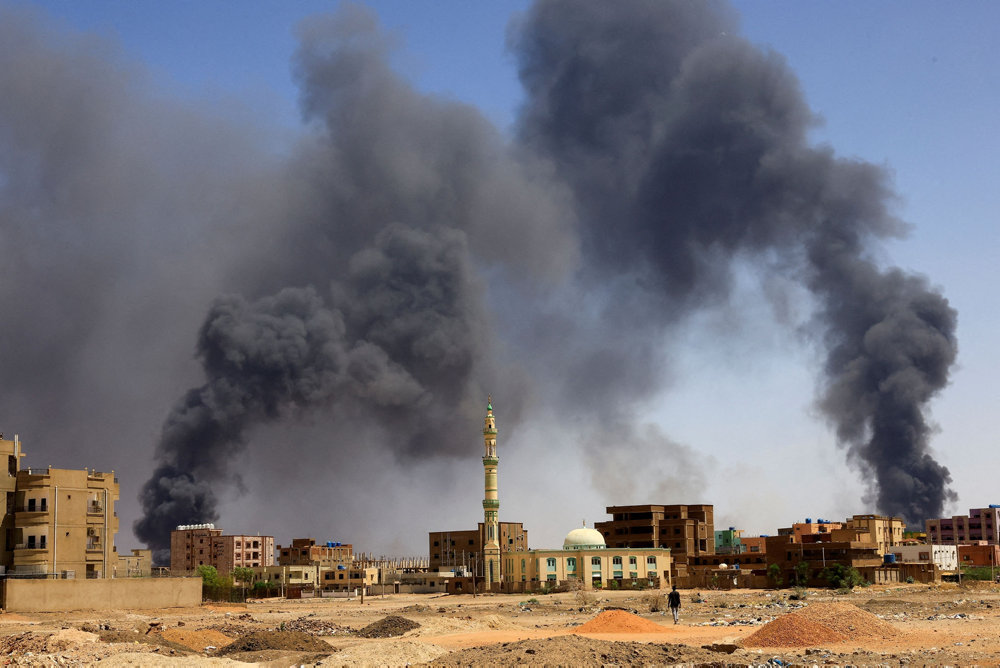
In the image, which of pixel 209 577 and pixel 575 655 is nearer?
pixel 575 655

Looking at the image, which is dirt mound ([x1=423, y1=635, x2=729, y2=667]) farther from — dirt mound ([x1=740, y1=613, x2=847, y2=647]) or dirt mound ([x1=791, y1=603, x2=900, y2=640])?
dirt mound ([x1=791, y1=603, x2=900, y2=640])

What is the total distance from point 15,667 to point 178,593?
4647cm

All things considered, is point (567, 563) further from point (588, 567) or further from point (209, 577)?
point (209, 577)

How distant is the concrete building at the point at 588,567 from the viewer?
445 ft

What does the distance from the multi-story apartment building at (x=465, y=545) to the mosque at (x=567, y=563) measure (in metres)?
8.09

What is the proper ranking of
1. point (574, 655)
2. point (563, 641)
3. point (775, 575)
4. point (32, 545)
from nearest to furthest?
point (574, 655) < point (563, 641) < point (32, 545) < point (775, 575)

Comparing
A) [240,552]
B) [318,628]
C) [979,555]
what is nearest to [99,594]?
[318,628]

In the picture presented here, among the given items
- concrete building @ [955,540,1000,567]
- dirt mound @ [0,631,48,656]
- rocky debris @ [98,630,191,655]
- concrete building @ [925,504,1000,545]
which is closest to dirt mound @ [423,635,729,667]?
rocky debris @ [98,630,191,655]

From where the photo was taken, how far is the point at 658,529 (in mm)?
154500

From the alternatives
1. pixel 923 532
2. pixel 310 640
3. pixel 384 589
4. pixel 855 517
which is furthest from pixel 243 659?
pixel 923 532

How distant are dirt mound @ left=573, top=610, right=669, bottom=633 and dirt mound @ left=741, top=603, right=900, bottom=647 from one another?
9.63m

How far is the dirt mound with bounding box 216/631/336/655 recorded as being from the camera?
46719mm

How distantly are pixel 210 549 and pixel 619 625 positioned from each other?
121 metres

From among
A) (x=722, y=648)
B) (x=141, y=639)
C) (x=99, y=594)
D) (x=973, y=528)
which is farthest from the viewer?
(x=973, y=528)
